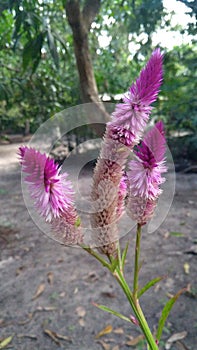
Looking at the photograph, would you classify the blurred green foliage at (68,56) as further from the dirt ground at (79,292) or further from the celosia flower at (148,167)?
the dirt ground at (79,292)

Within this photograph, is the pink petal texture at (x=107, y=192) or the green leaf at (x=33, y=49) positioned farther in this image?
the green leaf at (x=33, y=49)

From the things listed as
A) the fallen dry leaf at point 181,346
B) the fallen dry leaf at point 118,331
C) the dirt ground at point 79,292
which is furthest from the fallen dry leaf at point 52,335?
the fallen dry leaf at point 181,346

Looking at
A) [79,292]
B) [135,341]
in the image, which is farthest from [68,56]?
[135,341]

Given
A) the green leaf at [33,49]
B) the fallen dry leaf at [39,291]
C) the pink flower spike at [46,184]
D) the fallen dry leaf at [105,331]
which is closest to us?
the pink flower spike at [46,184]

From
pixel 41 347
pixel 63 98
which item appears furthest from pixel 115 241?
pixel 63 98

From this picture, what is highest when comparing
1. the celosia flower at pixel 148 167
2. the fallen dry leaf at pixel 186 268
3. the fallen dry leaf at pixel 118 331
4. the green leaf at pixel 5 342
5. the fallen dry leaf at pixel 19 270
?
the celosia flower at pixel 148 167

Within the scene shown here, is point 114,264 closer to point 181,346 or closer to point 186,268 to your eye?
point 181,346

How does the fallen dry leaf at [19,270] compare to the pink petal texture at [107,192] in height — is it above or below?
below
